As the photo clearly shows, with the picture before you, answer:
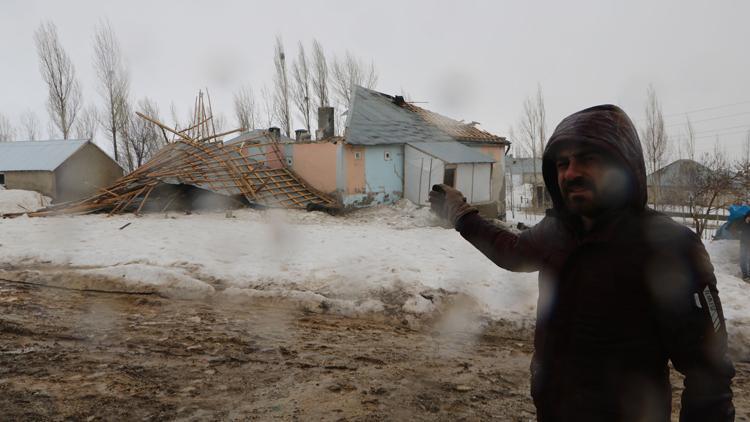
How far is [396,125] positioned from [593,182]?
19.2m

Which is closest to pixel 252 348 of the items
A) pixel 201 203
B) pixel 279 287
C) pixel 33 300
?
pixel 279 287

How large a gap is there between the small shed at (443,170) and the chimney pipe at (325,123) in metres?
3.59

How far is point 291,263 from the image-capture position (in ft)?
29.0

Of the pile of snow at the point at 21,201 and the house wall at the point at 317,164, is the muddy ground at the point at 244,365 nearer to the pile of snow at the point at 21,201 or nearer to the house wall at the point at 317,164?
the house wall at the point at 317,164

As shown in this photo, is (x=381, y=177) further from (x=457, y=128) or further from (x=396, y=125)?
(x=457, y=128)

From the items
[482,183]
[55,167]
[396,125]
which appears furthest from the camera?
[55,167]

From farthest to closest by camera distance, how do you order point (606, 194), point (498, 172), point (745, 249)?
point (498, 172)
point (745, 249)
point (606, 194)

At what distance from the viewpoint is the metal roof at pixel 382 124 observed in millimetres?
18094

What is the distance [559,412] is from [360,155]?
16332mm

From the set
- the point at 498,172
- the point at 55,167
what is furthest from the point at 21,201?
the point at 498,172

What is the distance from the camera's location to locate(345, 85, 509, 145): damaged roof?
18.4 metres

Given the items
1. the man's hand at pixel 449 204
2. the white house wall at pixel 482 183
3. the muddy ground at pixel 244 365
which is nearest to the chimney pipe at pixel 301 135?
the white house wall at pixel 482 183

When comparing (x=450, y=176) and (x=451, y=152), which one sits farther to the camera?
(x=451, y=152)

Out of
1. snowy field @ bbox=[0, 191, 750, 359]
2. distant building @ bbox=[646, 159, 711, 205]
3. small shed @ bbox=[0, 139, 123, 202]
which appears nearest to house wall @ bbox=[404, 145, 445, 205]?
snowy field @ bbox=[0, 191, 750, 359]
